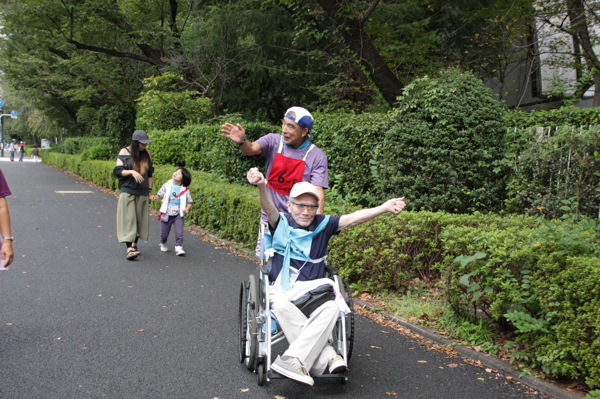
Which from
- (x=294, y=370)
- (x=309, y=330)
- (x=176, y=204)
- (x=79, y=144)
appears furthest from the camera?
(x=79, y=144)

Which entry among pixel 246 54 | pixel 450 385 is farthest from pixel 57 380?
pixel 246 54

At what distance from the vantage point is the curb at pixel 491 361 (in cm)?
377

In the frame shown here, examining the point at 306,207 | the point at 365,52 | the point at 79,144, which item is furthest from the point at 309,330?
the point at 79,144

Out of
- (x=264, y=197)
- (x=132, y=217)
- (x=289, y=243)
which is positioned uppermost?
(x=264, y=197)

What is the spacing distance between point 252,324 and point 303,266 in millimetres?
568

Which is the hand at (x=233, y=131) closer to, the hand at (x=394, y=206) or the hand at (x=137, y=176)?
the hand at (x=394, y=206)

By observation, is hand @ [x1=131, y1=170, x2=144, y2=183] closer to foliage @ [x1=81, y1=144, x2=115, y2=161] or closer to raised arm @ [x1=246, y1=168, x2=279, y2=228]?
raised arm @ [x1=246, y1=168, x2=279, y2=228]

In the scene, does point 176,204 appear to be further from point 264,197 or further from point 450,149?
point 264,197

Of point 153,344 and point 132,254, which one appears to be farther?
point 132,254

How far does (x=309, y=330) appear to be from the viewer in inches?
144

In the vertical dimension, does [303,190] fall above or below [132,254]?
above

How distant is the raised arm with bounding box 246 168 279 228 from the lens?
12.0 ft

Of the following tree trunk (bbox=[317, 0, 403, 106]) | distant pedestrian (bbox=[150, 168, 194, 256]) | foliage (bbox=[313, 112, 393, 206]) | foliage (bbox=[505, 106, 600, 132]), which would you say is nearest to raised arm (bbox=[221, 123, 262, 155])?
distant pedestrian (bbox=[150, 168, 194, 256])

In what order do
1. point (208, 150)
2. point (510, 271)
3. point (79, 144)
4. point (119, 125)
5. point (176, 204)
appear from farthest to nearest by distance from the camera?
point (79, 144), point (119, 125), point (208, 150), point (176, 204), point (510, 271)
